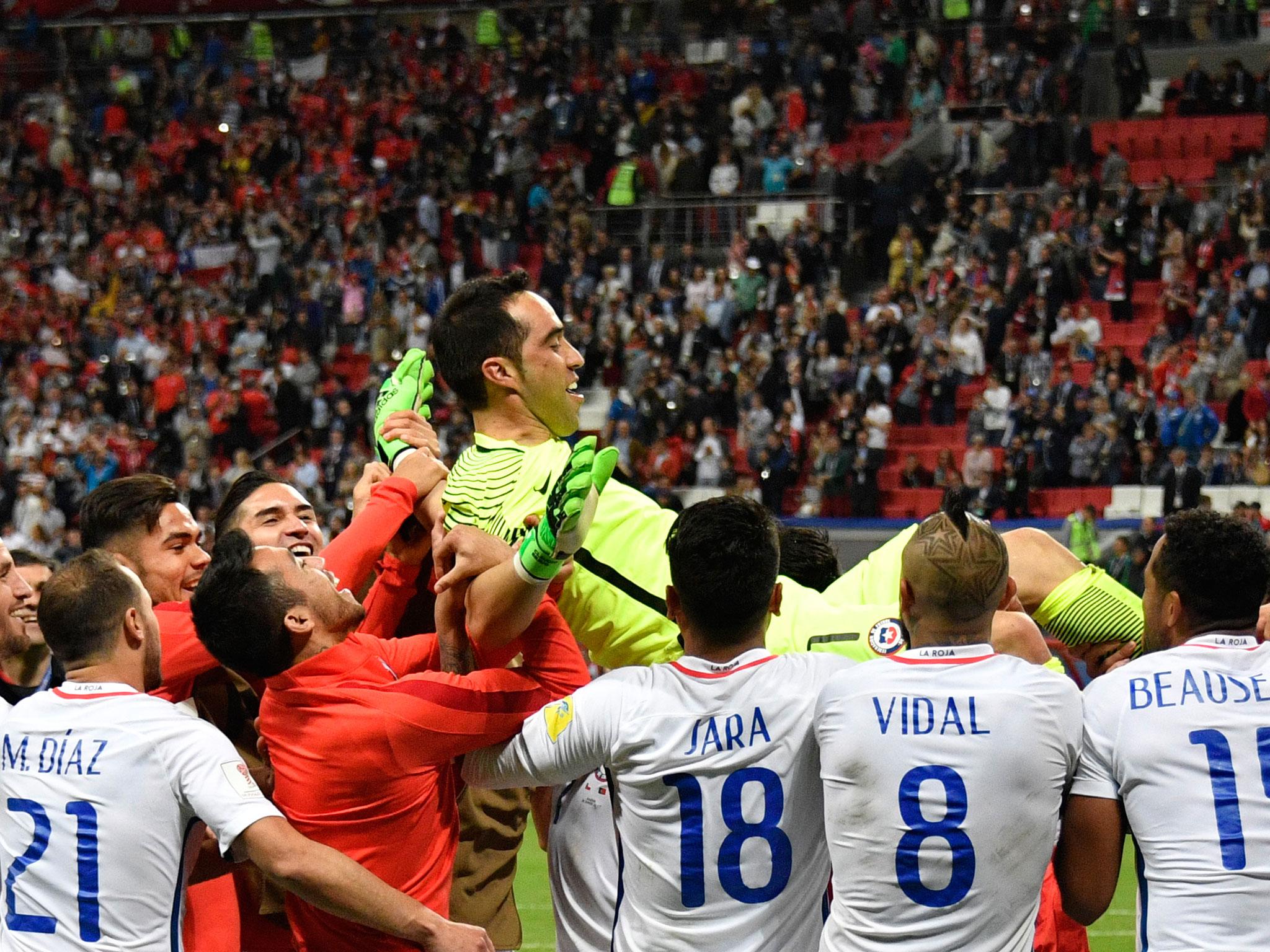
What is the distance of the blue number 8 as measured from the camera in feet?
10.1

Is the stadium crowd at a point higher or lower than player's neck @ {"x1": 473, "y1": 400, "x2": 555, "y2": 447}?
lower

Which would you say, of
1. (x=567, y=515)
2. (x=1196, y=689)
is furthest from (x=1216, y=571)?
(x=567, y=515)

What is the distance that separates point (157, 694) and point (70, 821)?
19.2 inches

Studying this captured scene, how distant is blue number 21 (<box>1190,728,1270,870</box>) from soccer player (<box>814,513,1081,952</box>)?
244 mm

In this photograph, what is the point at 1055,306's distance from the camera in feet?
61.8

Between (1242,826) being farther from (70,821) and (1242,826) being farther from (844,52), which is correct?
(844,52)

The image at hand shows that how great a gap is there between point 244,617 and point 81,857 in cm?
59

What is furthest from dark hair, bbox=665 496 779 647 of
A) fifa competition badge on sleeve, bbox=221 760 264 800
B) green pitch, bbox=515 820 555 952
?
green pitch, bbox=515 820 555 952

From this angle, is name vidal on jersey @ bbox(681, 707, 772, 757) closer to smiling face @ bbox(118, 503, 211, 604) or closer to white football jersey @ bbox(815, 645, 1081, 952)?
white football jersey @ bbox(815, 645, 1081, 952)

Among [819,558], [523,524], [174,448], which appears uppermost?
[523,524]

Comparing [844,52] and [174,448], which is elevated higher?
[844,52]

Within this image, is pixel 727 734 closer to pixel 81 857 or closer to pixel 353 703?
pixel 353 703

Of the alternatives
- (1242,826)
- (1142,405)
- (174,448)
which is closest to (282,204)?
(174,448)

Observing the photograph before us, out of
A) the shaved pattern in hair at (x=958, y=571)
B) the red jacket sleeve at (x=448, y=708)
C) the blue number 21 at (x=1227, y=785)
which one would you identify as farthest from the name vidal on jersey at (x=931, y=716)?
Result: the red jacket sleeve at (x=448, y=708)
